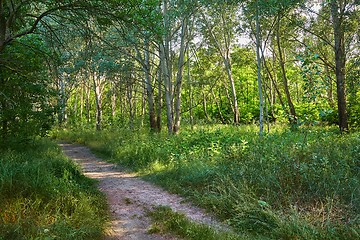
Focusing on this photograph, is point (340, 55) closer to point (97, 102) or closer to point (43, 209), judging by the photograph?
point (43, 209)

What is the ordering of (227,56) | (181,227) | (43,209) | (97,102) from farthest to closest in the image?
(227,56) < (97,102) < (181,227) < (43,209)

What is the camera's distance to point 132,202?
244 inches

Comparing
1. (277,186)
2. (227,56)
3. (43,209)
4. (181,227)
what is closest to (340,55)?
(227,56)

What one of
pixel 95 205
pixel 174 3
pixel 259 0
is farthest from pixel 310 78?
pixel 174 3

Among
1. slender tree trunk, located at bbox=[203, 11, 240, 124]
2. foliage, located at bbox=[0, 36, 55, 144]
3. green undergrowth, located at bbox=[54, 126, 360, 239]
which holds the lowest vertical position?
green undergrowth, located at bbox=[54, 126, 360, 239]

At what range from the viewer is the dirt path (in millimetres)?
4742

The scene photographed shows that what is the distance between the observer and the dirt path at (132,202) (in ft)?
15.6

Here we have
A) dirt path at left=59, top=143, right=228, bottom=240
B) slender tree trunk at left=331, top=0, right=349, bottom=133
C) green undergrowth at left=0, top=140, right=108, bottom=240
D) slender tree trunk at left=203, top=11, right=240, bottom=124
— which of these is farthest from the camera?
slender tree trunk at left=203, top=11, right=240, bottom=124

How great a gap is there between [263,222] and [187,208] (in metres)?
1.73

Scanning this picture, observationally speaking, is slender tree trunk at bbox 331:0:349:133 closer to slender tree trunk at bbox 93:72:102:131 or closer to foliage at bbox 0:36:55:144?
foliage at bbox 0:36:55:144

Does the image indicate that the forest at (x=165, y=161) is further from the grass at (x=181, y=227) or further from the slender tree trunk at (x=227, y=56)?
the slender tree trunk at (x=227, y=56)

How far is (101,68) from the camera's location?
1390 cm

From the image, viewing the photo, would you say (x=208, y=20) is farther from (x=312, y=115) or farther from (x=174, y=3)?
(x=312, y=115)

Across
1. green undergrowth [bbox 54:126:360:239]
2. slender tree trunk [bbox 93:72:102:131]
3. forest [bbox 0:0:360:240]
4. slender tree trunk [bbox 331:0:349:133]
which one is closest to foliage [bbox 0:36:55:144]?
forest [bbox 0:0:360:240]
